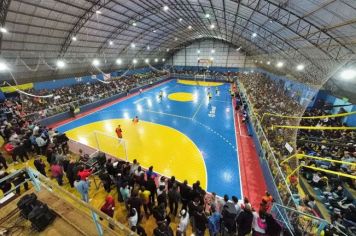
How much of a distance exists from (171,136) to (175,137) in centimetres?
40

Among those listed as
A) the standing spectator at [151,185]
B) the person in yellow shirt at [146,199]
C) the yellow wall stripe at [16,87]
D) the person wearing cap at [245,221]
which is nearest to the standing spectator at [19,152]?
the person in yellow shirt at [146,199]

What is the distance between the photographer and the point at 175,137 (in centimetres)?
1549

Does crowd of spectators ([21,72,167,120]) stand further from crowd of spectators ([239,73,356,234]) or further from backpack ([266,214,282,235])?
backpack ([266,214,282,235])

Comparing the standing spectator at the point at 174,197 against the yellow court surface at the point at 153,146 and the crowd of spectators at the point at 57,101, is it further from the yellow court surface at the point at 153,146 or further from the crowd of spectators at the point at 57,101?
the crowd of spectators at the point at 57,101

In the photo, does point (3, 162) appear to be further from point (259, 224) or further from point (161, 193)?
point (259, 224)

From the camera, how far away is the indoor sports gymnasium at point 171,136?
596cm

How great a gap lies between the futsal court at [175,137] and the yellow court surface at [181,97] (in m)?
1.21

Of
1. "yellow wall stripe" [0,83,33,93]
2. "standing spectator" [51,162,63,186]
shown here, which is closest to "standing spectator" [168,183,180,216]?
"standing spectator" [51,162,63,186]

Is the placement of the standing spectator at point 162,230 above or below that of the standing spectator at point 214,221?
above

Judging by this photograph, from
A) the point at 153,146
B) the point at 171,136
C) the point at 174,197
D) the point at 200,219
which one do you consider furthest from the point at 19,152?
the point at 200,219

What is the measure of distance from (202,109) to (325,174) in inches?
553

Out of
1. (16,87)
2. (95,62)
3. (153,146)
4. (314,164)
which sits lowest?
(153,146)

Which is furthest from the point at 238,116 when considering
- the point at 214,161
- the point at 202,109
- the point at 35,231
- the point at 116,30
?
the point at 116,30

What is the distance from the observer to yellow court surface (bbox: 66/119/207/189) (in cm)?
1128
